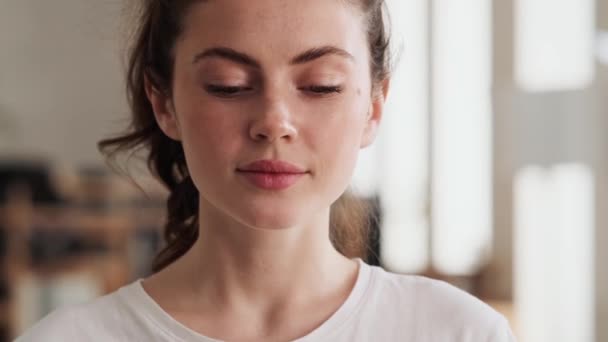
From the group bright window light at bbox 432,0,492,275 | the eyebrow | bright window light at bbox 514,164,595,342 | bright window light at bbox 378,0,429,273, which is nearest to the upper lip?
the eyebrow

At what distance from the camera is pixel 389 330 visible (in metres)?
1.22

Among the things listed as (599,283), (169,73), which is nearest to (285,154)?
(169,73)

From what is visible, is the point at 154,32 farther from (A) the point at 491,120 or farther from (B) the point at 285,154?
(A) the point at 491,120

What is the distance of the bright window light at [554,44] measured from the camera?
5617mm

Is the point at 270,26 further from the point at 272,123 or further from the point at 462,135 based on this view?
the point at 462,135

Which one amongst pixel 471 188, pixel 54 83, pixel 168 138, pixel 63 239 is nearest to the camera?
pixel 168 138

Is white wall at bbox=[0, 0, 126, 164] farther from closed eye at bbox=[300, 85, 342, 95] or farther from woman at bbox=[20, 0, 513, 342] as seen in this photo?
closed eye at bbox=[300, 85, 342, 95]

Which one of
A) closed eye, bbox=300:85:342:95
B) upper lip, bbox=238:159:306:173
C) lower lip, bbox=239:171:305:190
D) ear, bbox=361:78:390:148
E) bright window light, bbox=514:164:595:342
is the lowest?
bright window light, bbox=514:164:595:342

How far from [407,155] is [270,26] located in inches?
221

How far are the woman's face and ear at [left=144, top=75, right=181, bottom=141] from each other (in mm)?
90

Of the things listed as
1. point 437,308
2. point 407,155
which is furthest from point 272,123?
point 407,155

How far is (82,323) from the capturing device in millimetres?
1219

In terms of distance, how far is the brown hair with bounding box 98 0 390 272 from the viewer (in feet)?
4.13

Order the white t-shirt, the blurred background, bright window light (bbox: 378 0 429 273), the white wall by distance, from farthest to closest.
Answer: the white wall < bright window light (bbox: 378 0 429 273) < the blurred background < the white t-shirt
